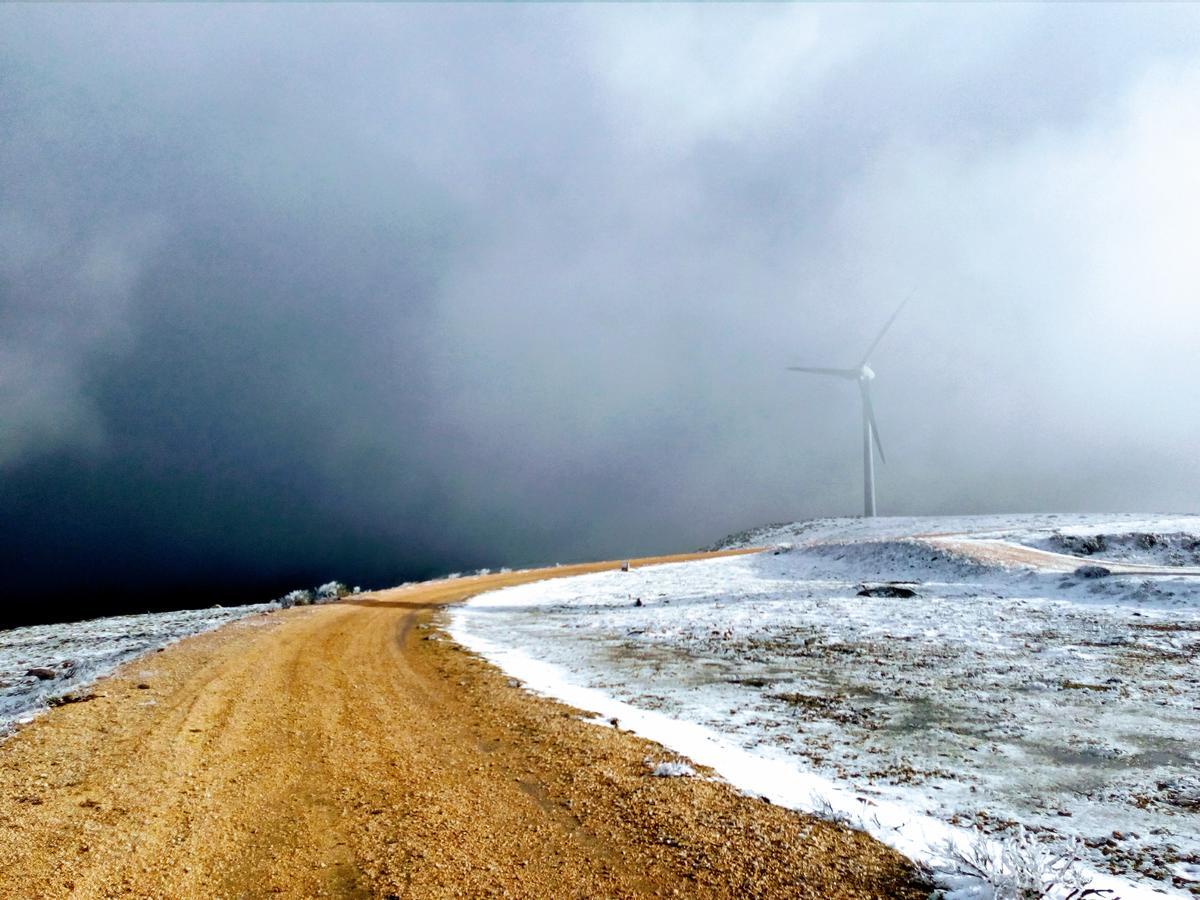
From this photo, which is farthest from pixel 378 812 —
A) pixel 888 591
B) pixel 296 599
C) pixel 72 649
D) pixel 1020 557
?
pixel 1020 557

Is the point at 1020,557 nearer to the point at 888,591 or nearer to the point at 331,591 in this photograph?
the point at 888,591

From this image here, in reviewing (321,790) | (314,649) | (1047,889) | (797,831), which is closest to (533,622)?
(314,649)

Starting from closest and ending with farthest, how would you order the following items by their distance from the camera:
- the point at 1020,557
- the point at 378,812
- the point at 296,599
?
the point at 378,812 → the point at 1020,557 → the point at 296,599

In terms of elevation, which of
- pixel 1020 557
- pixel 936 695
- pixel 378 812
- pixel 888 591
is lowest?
pixel 936 695

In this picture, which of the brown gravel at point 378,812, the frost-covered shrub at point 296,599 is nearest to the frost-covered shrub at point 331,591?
the frost-covered shrub at point 296,599

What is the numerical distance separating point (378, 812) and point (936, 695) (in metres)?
10.7

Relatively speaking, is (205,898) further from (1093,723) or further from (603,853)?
(1093,723)

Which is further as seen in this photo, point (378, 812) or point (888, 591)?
point (888, 591)

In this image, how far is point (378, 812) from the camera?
273 inches

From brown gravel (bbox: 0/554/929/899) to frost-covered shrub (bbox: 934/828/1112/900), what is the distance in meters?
0.37

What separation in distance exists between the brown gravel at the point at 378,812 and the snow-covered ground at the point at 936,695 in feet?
3.75

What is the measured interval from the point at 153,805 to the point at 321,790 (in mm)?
1772

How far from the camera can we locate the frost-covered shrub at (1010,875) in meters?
4.97

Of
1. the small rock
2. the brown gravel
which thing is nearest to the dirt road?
the small rock
